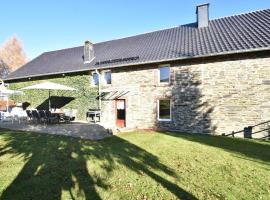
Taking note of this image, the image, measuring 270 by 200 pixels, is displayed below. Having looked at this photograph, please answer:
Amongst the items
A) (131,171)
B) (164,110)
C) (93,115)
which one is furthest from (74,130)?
(131,171)

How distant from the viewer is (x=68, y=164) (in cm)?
654

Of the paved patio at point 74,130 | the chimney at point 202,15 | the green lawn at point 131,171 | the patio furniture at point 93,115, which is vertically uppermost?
the chimney at point 202,15

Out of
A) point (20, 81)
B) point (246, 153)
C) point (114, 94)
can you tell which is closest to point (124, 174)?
point (246, 153)

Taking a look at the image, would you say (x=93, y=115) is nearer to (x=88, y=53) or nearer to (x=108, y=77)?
(x=108, y=77)

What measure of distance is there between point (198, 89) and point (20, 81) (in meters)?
18.6

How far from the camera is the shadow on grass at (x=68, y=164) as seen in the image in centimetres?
485

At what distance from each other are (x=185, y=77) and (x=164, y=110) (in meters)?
2.62

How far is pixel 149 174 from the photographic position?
19.3 feet

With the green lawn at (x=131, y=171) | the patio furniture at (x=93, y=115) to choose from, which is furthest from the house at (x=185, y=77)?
the green lawn at (x=131, y=171)

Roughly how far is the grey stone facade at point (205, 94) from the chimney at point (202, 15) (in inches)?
224

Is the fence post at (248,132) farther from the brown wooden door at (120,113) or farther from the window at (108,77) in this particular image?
the window at (108,77)

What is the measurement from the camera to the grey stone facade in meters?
12.1

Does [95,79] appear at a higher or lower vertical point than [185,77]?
higher

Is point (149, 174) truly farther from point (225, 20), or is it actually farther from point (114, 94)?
point (225, 20)
